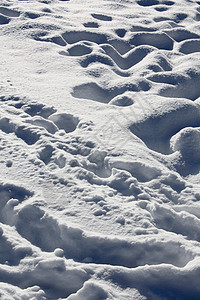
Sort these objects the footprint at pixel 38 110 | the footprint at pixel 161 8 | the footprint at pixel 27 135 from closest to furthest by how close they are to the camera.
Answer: the footprint at pixel 27 135, the footprint at pixel 38 110, the footprint at pixel 161 8

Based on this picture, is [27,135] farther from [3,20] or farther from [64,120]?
[3,20]

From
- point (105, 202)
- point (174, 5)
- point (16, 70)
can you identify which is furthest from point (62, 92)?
point (174, 5)

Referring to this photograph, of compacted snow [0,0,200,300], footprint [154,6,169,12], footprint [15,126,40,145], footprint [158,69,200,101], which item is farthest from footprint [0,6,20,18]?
footprint [15,126,40,145]

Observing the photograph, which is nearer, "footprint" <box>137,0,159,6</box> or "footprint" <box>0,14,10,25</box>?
"footprint" <box>0,14,10,25</box>

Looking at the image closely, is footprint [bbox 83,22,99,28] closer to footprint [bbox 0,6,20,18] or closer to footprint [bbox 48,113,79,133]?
footprint [bbox 0,6,20,18]

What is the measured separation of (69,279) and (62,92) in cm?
159

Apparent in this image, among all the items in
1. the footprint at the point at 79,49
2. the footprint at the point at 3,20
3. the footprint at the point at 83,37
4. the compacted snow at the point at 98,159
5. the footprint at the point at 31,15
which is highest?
the footprint at the point at 31,15

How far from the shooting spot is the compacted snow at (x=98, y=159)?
187cm

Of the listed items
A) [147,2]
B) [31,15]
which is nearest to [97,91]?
[31,15]

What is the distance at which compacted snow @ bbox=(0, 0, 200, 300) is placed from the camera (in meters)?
1.87

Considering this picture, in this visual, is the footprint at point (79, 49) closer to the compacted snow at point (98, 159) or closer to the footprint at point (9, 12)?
the compacted snow at point (98, 159)

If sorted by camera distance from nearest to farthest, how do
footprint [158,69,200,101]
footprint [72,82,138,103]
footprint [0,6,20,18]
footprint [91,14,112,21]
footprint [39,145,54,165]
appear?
footprint [39,145,54,165] < footprint [72,82,138,103] < footprint [158,69,200,101] < footprint [0,6,20,18] < footprint [91,14,112,21]

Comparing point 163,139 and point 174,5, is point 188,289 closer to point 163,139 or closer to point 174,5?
point 163,139

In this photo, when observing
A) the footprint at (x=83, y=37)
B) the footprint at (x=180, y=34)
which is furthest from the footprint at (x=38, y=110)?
the footprint at (x=180, y=34)
